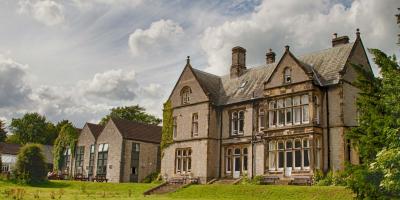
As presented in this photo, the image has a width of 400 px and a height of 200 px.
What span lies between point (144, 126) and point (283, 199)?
111 feet

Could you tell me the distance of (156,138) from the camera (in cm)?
5734

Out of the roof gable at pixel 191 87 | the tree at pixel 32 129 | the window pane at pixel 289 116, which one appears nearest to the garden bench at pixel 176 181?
the roof gable at pixel 191 87

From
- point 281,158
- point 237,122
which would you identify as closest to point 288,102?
point 281,158

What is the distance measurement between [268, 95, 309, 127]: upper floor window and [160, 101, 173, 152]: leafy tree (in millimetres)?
11737

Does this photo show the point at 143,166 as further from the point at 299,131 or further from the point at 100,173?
the point at 299,131

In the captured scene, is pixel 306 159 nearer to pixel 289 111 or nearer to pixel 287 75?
pixel 289 111

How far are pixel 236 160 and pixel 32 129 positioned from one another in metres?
70.9

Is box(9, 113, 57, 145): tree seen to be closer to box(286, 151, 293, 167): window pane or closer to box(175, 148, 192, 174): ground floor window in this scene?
box(175, 148, 192, 174): ground floor window

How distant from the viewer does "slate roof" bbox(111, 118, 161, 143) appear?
53969mm

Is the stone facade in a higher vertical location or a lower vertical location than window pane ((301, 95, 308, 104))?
lower

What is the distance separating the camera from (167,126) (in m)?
45.2

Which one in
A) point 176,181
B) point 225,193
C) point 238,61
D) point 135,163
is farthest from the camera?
point 135,163

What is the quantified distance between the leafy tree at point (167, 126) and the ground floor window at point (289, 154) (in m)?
Result: 11.9

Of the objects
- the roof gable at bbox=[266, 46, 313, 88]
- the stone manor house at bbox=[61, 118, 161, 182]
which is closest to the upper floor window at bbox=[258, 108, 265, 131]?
the roof gable at bbox=[266, 46, 313, 88]
